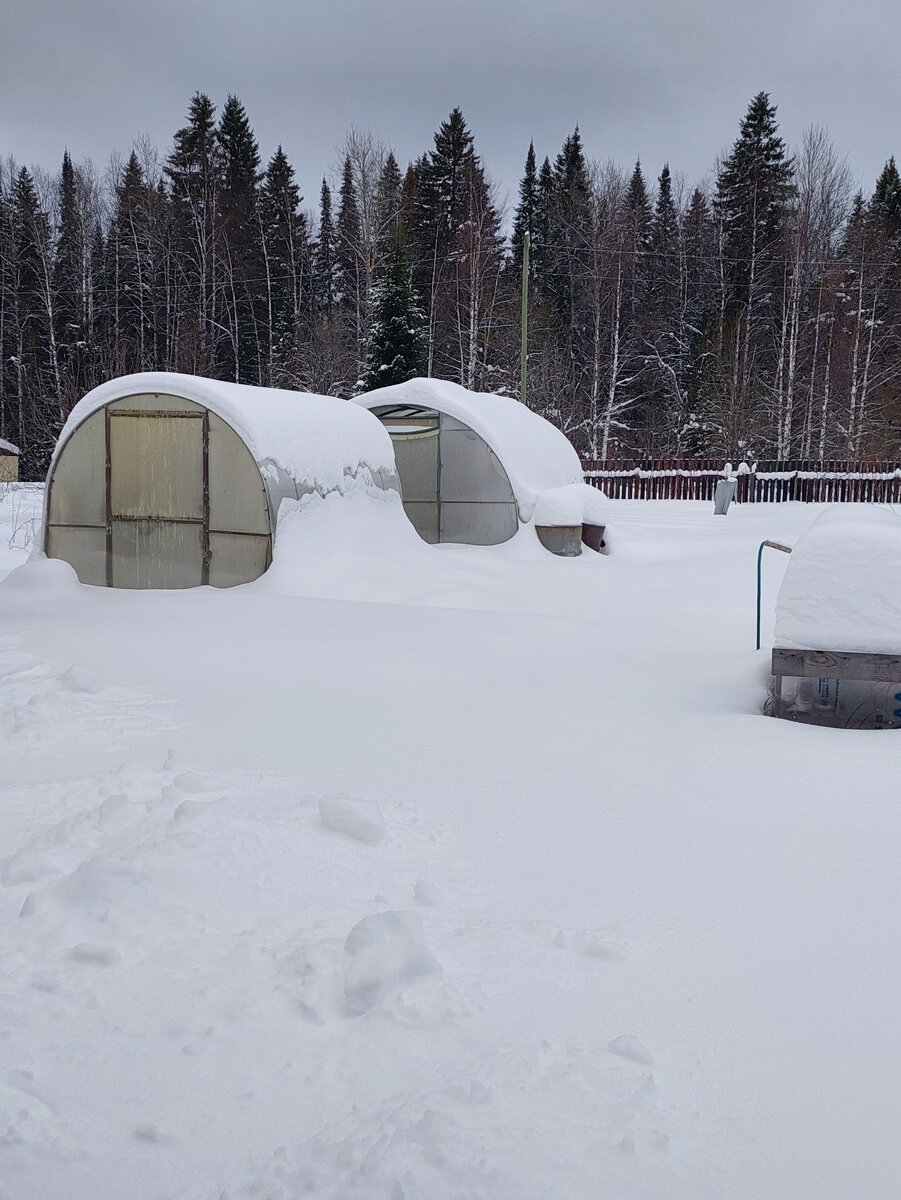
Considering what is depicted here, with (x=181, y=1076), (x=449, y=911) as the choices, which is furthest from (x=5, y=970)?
(x=449, y=911)

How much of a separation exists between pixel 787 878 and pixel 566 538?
9.95 metres

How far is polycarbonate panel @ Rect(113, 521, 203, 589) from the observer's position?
9484mm

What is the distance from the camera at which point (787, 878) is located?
2918 mm

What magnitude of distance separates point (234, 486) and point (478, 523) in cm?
485

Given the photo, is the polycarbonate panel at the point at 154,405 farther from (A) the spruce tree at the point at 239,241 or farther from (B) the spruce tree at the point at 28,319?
(B) the spruce tree at the point at 28,319

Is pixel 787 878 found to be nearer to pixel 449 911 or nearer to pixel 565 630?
pixel 449 911

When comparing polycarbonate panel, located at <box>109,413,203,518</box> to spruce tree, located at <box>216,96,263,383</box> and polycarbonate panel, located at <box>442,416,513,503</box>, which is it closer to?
polycarbonate panel, located at <box>442,416,513,503</box>

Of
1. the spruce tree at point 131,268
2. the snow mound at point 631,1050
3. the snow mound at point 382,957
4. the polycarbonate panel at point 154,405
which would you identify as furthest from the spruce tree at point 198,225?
the snow mound at point 631,1050

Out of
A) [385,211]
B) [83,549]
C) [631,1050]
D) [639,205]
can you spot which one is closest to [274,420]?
[83,549]

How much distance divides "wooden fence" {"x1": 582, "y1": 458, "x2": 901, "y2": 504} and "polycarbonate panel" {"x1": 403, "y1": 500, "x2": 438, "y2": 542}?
1132cm

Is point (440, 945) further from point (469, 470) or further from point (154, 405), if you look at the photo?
point (469, 470)

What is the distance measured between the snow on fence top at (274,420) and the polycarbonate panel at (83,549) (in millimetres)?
922

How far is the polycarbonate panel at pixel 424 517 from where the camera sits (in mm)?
13680

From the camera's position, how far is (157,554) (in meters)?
9.64
